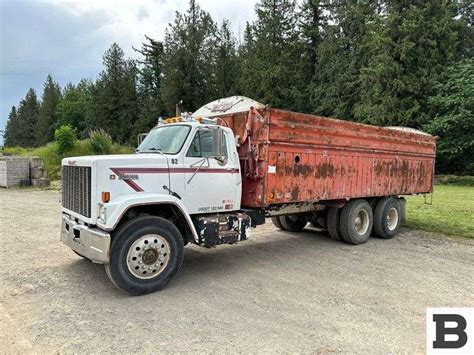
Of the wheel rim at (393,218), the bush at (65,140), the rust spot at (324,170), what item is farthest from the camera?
the bush at (65,140)

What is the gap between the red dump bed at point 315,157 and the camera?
673cm

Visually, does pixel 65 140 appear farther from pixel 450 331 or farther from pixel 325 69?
pixel 325 69

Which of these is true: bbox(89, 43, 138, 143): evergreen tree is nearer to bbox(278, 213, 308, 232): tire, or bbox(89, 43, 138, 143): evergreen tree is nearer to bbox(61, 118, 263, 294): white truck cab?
bbox(278, 213, 308, 232): tire

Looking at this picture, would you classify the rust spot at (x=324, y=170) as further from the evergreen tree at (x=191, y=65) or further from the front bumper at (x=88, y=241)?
the evergreen tree at (x=191, y=65)

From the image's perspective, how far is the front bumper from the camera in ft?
16.7

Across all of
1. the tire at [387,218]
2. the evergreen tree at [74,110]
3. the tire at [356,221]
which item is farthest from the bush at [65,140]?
the evergreen tree at [74,110]

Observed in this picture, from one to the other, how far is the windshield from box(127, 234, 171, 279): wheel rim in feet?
4.68

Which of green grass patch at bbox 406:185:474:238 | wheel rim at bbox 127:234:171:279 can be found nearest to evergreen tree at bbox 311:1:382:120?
green grass patch at bbox 406:185:474:238

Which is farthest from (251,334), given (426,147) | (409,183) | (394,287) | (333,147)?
(426,147)

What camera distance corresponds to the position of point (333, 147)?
26.2ft

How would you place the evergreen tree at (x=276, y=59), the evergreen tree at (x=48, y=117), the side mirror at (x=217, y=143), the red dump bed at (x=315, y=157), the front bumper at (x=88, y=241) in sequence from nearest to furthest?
the front bumper at (x=88, y=241)
the side mirror at (x=217, y=143)
the red dump bed at (x=315, y=157)
the evergreen tree at (x=276, y=59)
the evergreen tree at (x=48, y=117)

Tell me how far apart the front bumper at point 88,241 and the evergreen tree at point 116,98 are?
151 feet

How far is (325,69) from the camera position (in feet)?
135

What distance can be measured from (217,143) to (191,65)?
127 feet
